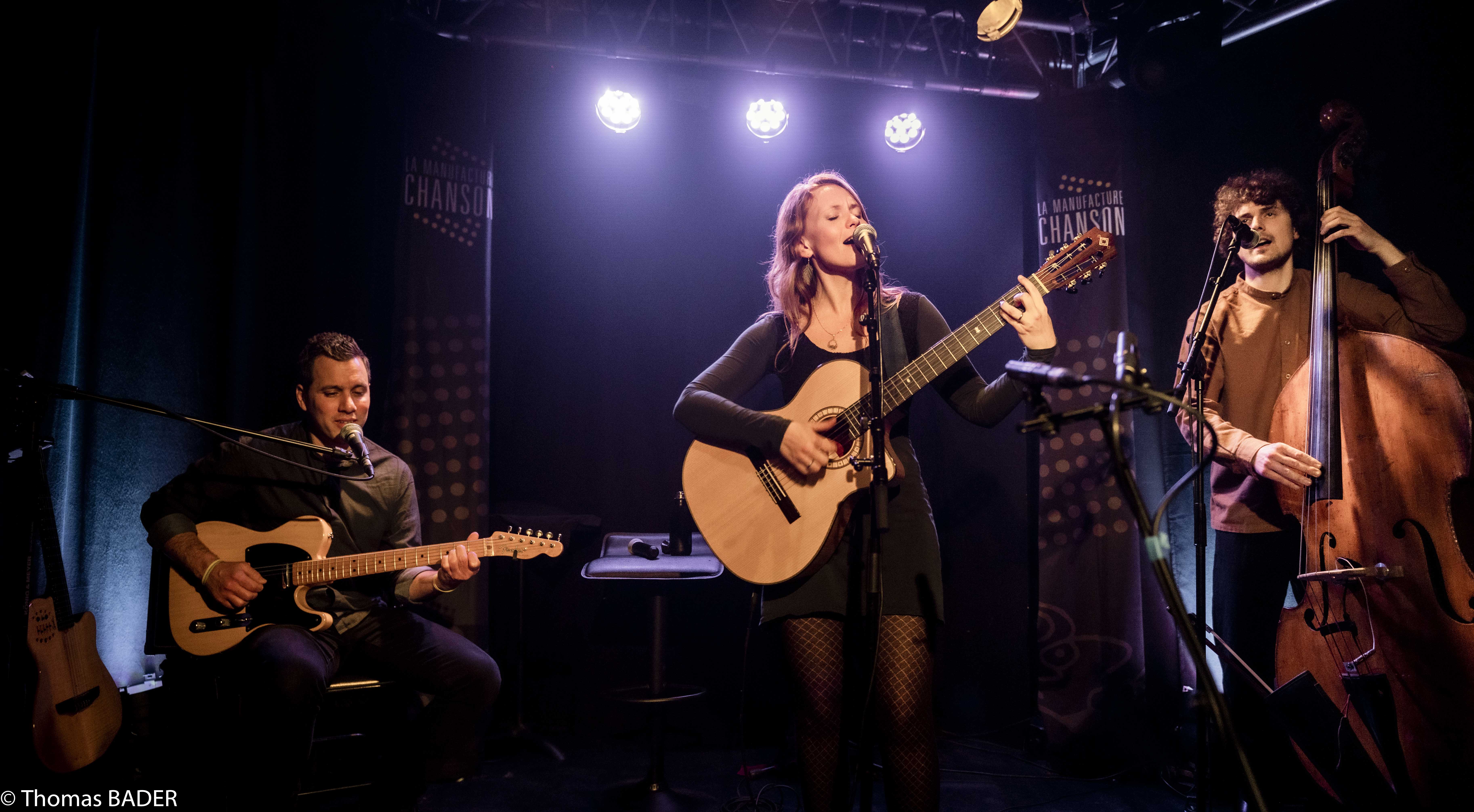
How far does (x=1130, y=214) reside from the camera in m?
4.46

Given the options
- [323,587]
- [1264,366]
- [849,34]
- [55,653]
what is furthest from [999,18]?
[55,653]

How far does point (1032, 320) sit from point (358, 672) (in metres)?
2.81

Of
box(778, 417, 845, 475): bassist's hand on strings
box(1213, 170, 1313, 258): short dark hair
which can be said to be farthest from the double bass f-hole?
box(778, 417, 845, 475): bassist's hand on strings

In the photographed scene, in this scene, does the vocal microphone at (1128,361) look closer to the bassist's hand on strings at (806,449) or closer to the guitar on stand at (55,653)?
the bassist's hand on strings at (806,449)

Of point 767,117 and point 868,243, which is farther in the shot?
point 767,117

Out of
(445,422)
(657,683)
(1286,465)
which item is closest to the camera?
(1286,465)

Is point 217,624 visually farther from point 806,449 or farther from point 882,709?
point 882,709

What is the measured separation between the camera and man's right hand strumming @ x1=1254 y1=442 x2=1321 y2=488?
2.68m

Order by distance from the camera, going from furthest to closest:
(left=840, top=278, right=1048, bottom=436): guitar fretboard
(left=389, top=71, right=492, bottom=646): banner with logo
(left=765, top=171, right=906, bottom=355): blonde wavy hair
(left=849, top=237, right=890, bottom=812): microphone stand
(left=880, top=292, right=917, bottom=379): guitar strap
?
(left=389, top=71, right=492, bottom=646): banner with logo < (left=765, top=171, right=906, bottom=355): blonde wavy hair < (left=880, top=292, right=917, bottom=379): guitar strap < (left=840, top=278, right=1048, bottom=436): guitar fretboard < (left=849, top=237, right=890, bottom=812): microphone stand

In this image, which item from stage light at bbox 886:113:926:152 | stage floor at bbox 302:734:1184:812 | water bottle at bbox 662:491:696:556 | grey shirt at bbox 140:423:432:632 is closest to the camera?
grey shirt at bbox 140:423:432:632

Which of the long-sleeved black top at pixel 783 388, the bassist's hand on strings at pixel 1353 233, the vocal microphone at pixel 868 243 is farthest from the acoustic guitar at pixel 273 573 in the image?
the bassist's hand on strings at pixel 1353 233

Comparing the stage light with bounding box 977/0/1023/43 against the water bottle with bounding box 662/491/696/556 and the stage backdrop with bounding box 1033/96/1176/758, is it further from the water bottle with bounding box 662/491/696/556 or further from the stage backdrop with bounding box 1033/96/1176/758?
the water bottle with bounding box 662/491/696/556

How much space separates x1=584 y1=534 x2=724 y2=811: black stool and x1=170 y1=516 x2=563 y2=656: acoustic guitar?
0.67 meters

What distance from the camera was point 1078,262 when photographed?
8.12 feet
